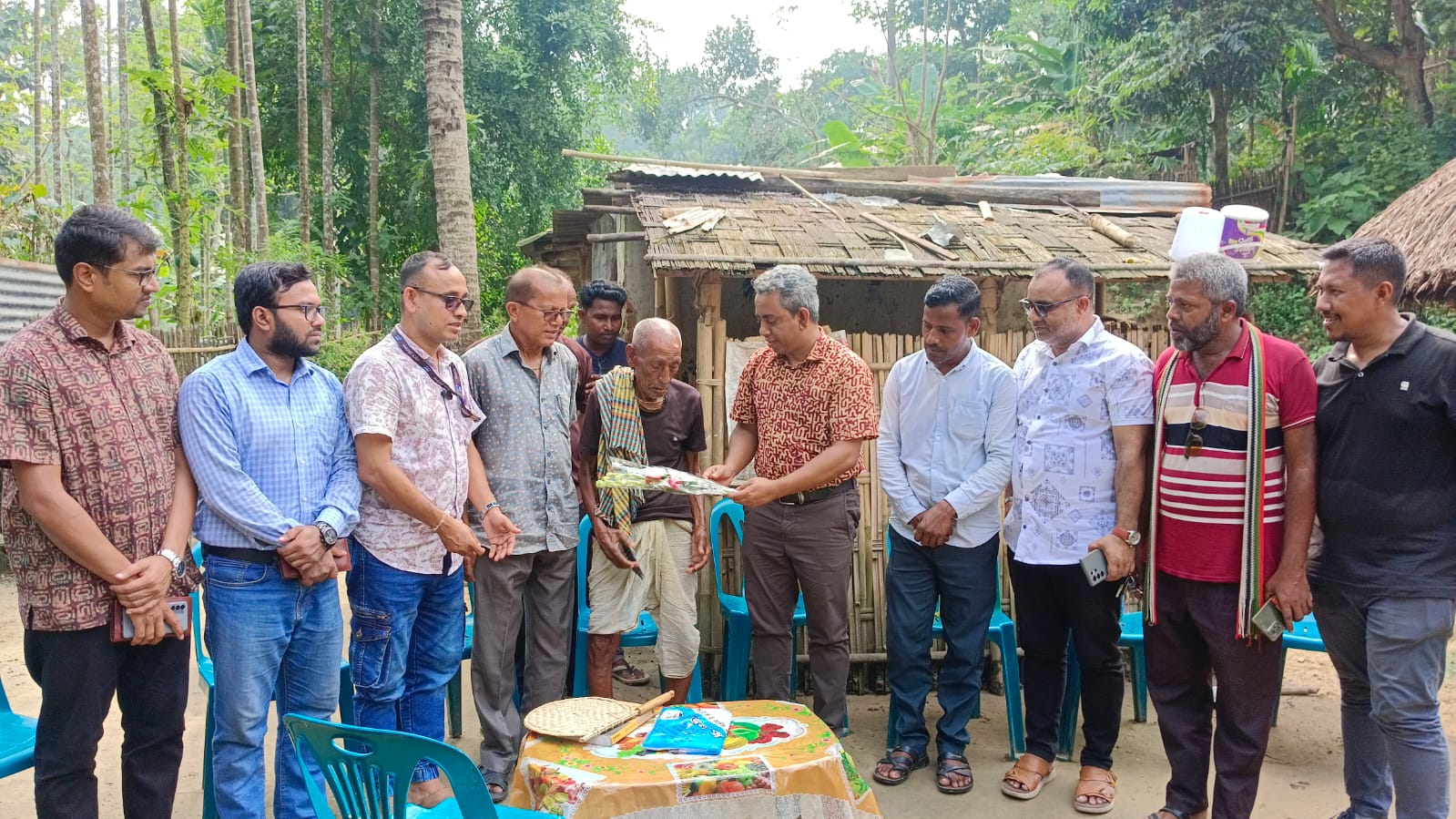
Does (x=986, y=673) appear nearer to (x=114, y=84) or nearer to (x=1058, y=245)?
(x=1058, y=245)

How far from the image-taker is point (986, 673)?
552 centimetres

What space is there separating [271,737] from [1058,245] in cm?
492

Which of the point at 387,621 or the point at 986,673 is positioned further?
the point at 986,673

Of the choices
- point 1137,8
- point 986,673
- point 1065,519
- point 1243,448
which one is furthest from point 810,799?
point 1137,8

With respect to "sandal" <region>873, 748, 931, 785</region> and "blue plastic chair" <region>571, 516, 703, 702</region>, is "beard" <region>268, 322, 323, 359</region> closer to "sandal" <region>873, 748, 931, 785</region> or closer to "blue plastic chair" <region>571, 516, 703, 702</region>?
"blue plastic chair" <region>571, 516, 703, 702</region>

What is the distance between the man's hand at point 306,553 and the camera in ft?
10.0

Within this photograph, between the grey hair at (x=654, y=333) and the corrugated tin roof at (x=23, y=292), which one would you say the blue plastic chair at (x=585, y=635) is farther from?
the corrugated tin roof at (x=23, y=292)

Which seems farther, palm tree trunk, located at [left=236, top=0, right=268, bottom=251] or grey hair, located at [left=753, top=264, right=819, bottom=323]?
palm tree trunk, located at [left=236, top=0, right=268, bottom=251]

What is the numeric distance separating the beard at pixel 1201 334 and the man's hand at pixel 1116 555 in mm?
767

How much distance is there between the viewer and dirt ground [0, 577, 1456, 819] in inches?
157

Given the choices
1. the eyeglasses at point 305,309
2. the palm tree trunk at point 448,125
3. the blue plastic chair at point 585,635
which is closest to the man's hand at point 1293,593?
the blue plastic chair at point 585,635

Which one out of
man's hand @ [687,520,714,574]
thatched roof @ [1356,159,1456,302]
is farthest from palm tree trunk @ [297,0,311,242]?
thatched roof @ [1356,159,1456,302]

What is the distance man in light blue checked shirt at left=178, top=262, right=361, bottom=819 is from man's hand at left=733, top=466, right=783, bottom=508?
1472 millimetres

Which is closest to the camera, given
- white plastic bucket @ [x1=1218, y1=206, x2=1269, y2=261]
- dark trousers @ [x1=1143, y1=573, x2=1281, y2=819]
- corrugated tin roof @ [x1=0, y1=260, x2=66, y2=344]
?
dark trousers @ [x1=1143, y1=573, x2=1281, y2=819]
